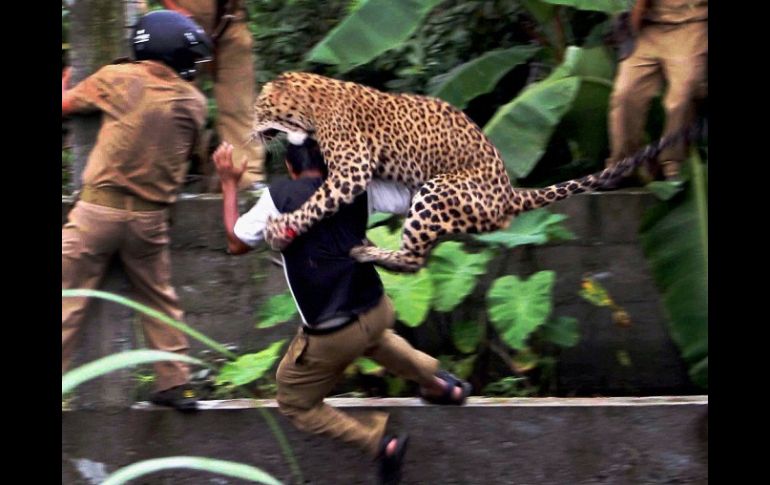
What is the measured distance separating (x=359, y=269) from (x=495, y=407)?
0.95 metres

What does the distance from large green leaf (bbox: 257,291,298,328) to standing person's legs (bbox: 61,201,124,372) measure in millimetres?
961

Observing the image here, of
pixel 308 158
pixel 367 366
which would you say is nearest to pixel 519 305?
pixel 367 366

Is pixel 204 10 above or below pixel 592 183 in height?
above

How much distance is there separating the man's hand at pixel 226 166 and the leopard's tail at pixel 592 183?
112cm

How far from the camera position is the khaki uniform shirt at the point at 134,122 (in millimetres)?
4469

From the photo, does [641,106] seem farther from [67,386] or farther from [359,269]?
[67,386]

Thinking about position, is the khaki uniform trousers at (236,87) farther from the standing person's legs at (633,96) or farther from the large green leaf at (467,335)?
the standing person's legs at (633,96)

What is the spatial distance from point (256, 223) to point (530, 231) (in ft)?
4.84

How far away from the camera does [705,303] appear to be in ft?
15.9

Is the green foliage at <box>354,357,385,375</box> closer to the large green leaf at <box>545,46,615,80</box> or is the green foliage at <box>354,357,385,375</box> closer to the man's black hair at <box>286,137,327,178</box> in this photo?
the man's black hair at <box>286,137,327,178</box>

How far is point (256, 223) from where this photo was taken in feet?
13.9

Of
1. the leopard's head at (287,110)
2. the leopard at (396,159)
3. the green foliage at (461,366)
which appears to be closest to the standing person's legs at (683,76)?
the leopard at (396,159)

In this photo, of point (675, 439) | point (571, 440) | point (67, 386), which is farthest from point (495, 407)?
point (67, 386)

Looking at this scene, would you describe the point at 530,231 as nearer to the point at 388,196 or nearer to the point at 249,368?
the point at 388,196
